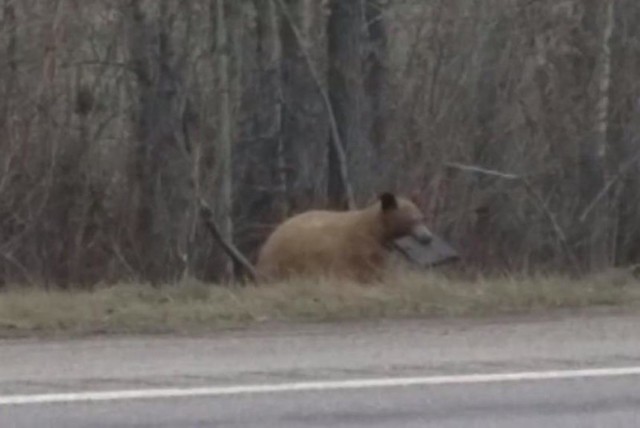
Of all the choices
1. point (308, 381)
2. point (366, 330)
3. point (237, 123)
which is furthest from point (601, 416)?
point (237, 123)

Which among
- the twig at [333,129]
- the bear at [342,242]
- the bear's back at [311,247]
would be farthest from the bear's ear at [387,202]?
the twig at [333,129]

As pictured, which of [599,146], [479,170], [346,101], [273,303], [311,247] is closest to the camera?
[273,303]

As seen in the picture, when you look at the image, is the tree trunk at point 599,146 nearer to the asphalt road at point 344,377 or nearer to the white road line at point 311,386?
the asphalt road at point 344,377

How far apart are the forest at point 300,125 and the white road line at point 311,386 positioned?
360 inches

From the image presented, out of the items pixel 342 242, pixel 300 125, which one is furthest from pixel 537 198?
pixel 342 242

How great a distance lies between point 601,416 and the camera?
8.58 meters

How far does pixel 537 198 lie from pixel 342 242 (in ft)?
20.1

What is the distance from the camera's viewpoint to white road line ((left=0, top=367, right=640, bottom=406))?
898 cm

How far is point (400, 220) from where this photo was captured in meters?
15.7

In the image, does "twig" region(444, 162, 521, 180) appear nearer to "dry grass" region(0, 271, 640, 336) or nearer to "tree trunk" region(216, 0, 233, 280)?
"tree trunk" region(216, 0, 233, 280)

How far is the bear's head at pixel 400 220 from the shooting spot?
1554cm

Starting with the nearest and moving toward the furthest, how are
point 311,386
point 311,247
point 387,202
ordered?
point 311,386
point 311,247
point 387,202

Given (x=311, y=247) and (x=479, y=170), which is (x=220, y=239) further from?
(x=311, y=247)

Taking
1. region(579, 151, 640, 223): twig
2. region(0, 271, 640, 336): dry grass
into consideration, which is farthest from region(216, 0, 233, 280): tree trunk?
region(0, 271, 640, 336): dry grass
